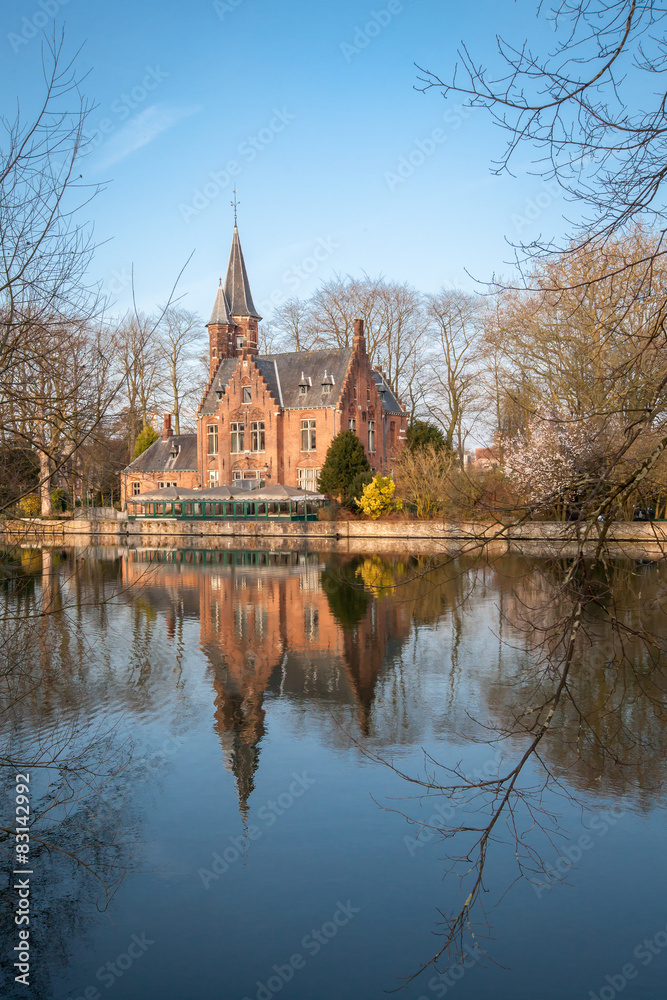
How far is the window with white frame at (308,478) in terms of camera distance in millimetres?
43906

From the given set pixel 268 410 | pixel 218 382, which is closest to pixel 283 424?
pixel 268 410

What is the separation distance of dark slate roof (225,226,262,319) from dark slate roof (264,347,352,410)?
366 cm

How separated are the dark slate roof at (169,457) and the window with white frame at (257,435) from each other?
5.12 m

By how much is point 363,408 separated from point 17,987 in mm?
40402

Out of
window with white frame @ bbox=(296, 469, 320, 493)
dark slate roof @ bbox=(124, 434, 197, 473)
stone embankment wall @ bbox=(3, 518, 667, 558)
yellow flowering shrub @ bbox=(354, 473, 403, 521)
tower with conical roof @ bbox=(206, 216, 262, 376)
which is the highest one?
tower with conical roof @ bbox=(206, 216, 262, 376)

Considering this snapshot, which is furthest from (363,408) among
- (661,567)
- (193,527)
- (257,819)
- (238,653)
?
(257,819)

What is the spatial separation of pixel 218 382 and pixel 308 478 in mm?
8867

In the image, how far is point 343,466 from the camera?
38.9 metres

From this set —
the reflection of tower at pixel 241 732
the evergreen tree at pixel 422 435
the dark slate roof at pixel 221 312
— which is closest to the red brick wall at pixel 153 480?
the dark slate roof at pixel 221 312

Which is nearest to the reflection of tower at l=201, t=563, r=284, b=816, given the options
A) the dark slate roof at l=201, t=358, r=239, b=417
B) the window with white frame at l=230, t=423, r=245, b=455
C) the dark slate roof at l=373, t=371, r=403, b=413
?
the window with white frame at l=230, t=423, r=245, b=455

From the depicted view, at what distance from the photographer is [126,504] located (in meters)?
47.8

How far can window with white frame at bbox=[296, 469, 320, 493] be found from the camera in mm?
43906

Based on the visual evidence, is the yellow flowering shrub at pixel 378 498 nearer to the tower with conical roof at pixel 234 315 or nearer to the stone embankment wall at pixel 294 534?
the stone embankment wall at pixel 294 534

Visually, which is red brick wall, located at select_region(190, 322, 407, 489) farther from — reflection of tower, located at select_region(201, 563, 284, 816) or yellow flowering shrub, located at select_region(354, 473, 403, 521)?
reflection of tower, located at select_region(201, 563, 284, 816)
